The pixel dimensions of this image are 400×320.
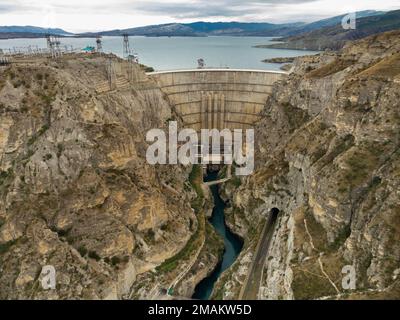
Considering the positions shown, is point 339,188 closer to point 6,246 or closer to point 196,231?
point 196,231

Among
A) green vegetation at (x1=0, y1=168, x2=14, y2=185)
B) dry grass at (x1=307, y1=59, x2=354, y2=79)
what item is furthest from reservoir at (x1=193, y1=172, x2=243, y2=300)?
dry grass at (x1=307, y1=59, x2=354, y2=79)

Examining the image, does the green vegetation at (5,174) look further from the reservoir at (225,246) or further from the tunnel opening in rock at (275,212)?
the tunnel opening in rock at (275,212)

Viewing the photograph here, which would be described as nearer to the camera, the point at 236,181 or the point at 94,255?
the point at 94,255

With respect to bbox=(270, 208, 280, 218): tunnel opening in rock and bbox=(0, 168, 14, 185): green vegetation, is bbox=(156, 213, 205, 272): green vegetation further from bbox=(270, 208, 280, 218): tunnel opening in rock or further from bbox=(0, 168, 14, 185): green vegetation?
bbox=(0, 168, 14, 185): green vegetation

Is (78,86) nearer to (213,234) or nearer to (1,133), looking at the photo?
(1,133)

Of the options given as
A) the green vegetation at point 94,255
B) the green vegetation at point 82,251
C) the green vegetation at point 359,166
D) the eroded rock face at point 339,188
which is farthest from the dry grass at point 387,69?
the green vegetation at point 82,251

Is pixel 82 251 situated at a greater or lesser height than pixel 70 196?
lesser

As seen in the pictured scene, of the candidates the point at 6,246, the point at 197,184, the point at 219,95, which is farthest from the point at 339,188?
the point at 219,95
